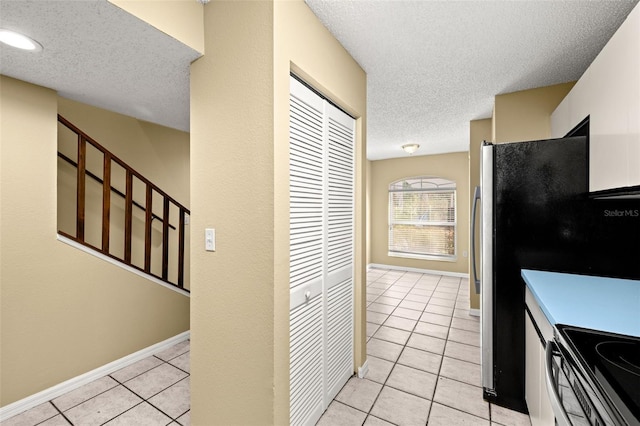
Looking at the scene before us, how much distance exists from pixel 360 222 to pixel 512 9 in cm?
166

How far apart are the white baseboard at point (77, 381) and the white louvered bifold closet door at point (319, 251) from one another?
1857 millimetres

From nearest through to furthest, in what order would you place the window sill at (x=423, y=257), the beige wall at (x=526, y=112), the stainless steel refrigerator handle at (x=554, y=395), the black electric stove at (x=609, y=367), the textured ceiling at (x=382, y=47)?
the black electric stove at (x=609, y=367), the stainless steel refrigerator handle at (x=554, y=395), the textured ceiling at (x=382, y=47), the beige wall at (x=526, y=112), the window sill at (x=423, y=257)

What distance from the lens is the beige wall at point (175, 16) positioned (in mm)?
1321

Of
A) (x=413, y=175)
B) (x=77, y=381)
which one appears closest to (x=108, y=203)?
(x=77, y=381)

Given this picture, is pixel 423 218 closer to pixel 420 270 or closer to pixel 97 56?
pixel 420 270

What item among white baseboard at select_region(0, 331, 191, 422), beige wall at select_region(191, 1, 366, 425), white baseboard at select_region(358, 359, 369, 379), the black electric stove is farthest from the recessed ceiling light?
white baseboard at select_region(358, 359, 369, 379)

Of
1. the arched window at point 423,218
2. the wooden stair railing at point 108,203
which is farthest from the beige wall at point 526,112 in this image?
the wooden stair railing at point 108,203

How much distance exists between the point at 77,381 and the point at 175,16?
275cm

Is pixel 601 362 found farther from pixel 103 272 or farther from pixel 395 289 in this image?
pixel 395 289

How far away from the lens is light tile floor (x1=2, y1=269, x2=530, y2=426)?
1.84 m

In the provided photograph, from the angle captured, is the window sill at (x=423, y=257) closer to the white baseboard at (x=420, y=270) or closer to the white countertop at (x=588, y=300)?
the white baseboard at (x=420, y=270)

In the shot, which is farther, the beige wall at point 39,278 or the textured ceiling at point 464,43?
the beige wall at point 39,278

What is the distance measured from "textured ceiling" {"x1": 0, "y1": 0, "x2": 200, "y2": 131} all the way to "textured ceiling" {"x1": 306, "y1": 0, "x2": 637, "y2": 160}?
37.9 inches

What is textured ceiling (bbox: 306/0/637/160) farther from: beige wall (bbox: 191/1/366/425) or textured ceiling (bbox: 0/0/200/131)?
textured ceiling (bbox: 0/0/200/131)
